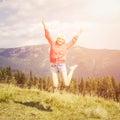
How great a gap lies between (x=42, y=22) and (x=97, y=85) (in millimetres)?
128254

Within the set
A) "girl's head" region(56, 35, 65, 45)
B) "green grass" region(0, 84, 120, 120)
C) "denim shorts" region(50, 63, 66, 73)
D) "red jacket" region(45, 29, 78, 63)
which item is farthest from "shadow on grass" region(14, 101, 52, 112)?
"girl's head" region(56, 35, 65, 45)

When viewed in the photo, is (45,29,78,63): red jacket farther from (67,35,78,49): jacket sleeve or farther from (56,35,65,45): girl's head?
(67,35,78,49): jacket sleeve

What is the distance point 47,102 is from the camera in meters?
10.6

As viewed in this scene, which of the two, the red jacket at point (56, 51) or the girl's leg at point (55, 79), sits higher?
the red jacket at point (56, 51)

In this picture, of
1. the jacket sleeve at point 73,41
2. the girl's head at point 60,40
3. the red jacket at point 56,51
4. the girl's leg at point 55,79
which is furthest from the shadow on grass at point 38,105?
the jacket sleeve at point 73,41

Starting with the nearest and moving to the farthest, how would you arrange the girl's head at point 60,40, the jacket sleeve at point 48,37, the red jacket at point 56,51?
1. the red jacket at point 56,51
2. the girl's head at point 60,40
3. the jacket sleeve at point 48,37

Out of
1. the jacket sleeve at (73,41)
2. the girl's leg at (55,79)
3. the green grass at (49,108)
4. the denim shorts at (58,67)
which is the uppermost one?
the jacket sleeve at (73,41)

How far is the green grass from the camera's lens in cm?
871

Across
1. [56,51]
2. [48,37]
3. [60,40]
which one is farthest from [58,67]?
[48,37]

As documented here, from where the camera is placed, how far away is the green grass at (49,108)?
28.6 feet

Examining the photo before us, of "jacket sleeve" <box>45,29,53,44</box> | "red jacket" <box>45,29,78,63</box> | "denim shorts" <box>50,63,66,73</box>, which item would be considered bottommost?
"denim shorts" <box>50,63,66,73</box>

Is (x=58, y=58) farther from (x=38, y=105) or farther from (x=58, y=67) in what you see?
(x=38, y=105)

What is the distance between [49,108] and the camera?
9.89 m

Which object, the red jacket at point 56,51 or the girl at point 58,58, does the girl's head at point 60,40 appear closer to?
the girl at point 58,58
